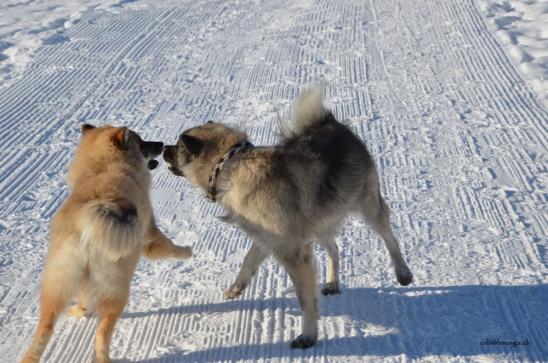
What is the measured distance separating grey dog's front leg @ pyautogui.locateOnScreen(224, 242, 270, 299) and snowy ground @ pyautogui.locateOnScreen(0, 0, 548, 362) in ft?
0.35

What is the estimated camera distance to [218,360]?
12.9 ft

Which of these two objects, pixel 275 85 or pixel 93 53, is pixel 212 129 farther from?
pixel 93 53

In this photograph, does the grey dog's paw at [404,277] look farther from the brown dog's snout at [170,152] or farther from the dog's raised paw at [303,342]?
the brown dog's snout at [170,152]

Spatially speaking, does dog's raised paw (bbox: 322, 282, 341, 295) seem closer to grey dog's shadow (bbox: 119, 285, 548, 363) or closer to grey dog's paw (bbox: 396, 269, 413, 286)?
grey dog's shadow (bbox: 119, 285, 548, 363)

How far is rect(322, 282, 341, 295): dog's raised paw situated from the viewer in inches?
182

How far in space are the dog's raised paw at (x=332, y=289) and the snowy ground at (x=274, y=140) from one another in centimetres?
6

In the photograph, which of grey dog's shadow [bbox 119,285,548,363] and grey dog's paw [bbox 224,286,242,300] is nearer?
grey dog's shadow [bbox 119,285,548,363]

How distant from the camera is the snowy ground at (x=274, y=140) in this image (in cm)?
416

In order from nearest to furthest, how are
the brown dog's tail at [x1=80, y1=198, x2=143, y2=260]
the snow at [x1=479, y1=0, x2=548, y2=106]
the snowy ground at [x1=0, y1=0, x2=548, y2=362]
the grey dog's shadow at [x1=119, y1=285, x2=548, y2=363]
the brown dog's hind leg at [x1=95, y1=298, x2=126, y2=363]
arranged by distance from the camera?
the brown dog's tail at [x1=80, y1=198, x2=143, y2=260] → the brown dog's hind leg at [x1=95, y1=298, x2=126, y2=363] → the grey dog's shadow at [x1=119, y1=285, x2=548, y2=363] → the snowy ground at [x1=0, y1=0, x2=548, y2=362] → the snow at [x1=479, y1=0, x2=548, y2=106]

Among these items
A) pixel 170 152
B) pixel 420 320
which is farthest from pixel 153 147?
pixel 420 320

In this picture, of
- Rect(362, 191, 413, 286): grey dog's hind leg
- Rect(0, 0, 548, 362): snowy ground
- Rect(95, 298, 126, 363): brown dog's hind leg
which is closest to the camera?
Rect(95, 298, 126, 363): brown dog's hind leg

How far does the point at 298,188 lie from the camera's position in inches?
164

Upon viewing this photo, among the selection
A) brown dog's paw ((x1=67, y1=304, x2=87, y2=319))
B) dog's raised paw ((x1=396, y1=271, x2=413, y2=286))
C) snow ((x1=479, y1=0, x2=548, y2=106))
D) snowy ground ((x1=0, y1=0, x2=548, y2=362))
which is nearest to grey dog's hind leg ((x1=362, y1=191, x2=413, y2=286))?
dog's raised paw ((x1=396, y1=271, x2=413, y2=286))

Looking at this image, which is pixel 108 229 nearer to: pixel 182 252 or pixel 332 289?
pixel 182 252
